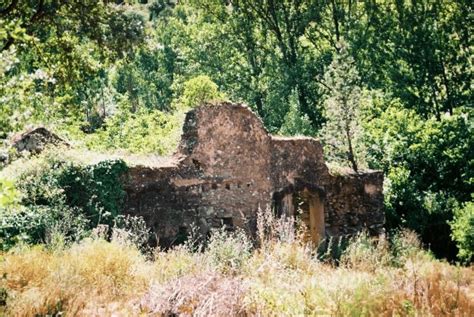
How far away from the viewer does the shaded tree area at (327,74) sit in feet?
39.2

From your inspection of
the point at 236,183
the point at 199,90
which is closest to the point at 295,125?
the point at 199,90

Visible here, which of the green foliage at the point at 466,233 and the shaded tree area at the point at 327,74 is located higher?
the shaded tree area at the point at 327,74

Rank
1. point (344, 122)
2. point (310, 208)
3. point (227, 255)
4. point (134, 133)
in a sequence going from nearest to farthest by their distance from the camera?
point (227, 255), point (310, 208), point (344, 122), point (134, 133)

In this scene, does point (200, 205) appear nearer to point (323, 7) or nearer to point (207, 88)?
point (207, 88)

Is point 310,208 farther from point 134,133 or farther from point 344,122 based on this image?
point 134,133

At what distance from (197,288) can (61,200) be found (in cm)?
490

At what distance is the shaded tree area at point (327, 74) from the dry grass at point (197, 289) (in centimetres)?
495

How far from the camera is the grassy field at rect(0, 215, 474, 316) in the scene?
584cm

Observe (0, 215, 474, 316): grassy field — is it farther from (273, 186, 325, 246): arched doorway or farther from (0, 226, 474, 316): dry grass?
(273, 186, 325, 246): arched doorway

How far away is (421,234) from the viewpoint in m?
19.0

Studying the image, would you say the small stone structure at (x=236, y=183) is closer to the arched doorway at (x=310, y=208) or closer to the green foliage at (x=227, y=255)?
the arched doorway at (x=310, y=208)

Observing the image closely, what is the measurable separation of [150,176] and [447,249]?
37.6ft

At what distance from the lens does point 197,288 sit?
6238 mm

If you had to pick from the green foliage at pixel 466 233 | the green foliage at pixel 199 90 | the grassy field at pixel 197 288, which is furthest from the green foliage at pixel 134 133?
the grassy field at pixel 197 288
